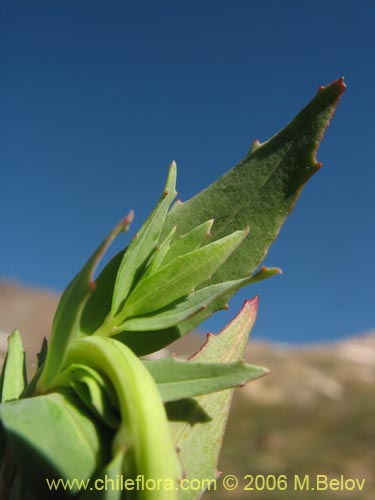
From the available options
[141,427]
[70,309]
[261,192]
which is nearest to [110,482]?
[141,427]

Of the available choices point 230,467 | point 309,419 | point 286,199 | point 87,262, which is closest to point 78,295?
point 87,262

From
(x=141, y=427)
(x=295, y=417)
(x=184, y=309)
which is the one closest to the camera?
(x=141, y=427)

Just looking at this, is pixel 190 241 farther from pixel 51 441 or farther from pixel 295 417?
pixel 295 417

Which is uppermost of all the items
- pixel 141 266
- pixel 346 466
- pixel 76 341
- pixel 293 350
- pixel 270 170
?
pixel 293 350

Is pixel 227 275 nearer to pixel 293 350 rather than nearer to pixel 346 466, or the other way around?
pixel 346 466

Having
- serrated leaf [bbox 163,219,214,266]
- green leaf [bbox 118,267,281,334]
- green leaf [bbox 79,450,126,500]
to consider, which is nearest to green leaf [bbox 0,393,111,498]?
green leaf [bbox 79,450,126,500]

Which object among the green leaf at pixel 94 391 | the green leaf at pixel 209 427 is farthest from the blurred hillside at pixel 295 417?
the green leaf at pixel 94 391
